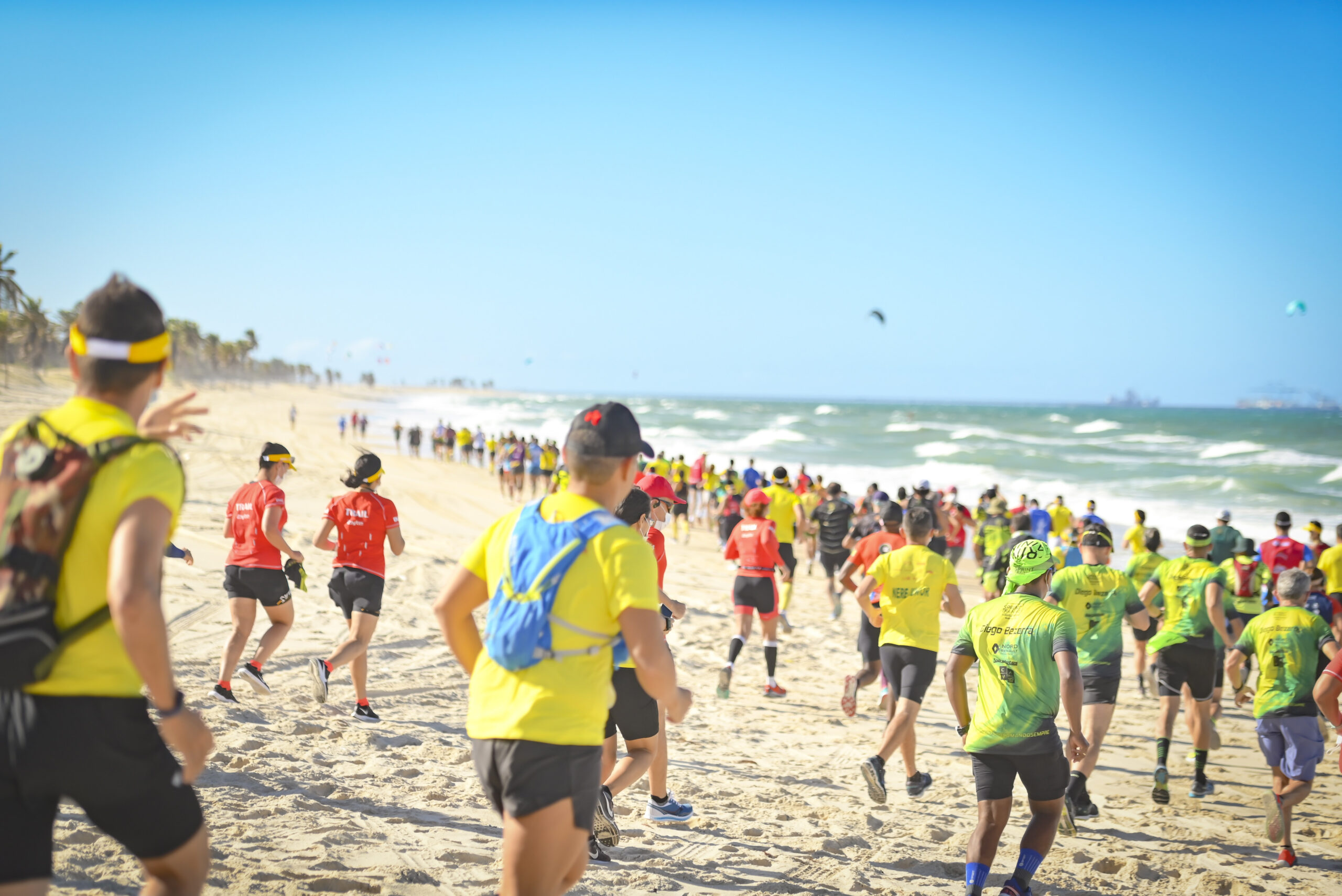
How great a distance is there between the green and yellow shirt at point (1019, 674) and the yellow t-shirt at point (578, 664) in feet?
7.52

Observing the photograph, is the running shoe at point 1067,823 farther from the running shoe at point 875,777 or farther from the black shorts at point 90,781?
the black shorts at point 90,781

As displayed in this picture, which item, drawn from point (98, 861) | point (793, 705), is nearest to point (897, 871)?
point (793, 705)

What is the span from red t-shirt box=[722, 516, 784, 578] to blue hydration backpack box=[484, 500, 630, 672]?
218 inches

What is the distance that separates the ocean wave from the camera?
48.2 m

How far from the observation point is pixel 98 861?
12.2 ft

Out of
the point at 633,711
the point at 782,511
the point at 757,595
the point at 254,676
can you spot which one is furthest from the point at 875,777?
the point at 782,511

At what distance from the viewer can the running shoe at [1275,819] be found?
5.12m

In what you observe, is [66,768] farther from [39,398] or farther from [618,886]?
[39,398]

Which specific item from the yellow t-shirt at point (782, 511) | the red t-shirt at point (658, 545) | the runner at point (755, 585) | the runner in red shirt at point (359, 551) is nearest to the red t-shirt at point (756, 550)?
the runner at point (755, 585)

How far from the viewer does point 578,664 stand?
7.63 feet

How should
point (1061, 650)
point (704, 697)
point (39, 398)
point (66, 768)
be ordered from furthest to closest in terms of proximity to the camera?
point (39, 398) → point (704, 697) → point (1061, 650) → point (66, 768)

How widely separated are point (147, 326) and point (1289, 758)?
605 cm

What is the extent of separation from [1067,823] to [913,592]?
1.52 metres

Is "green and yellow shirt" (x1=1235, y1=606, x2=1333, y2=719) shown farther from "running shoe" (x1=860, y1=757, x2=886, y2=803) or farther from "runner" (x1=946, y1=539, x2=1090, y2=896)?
"running shoe" (x1=860, y1=757, x2=886, y2=803)
